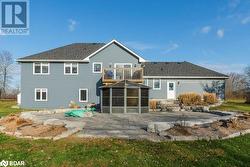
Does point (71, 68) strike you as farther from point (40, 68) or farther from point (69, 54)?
point (40, 68)

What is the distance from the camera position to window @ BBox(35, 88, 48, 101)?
3147 cm

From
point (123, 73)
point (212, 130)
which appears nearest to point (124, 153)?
point (212, 130)

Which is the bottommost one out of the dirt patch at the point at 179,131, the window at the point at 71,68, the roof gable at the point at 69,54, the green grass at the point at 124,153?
the green grass at the point at 124,153

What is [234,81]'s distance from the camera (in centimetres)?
7738

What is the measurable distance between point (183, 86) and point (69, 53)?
46.3ft

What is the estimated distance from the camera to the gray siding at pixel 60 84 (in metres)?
31.3

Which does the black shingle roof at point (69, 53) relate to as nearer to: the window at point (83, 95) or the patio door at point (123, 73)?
the window at point (83, 95)

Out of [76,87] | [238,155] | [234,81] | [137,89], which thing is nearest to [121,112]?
[137,89]

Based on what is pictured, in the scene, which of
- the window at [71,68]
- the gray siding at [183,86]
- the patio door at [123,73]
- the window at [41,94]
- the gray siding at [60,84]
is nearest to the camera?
the patio door at [123,73]

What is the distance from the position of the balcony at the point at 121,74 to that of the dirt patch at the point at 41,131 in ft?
54.0

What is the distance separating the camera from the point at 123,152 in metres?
8.80

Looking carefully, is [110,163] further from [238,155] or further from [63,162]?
[238,155]

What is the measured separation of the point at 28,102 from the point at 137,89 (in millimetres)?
13533

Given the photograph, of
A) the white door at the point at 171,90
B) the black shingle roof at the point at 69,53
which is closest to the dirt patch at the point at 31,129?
the black shingle roof at the point at 69,53
